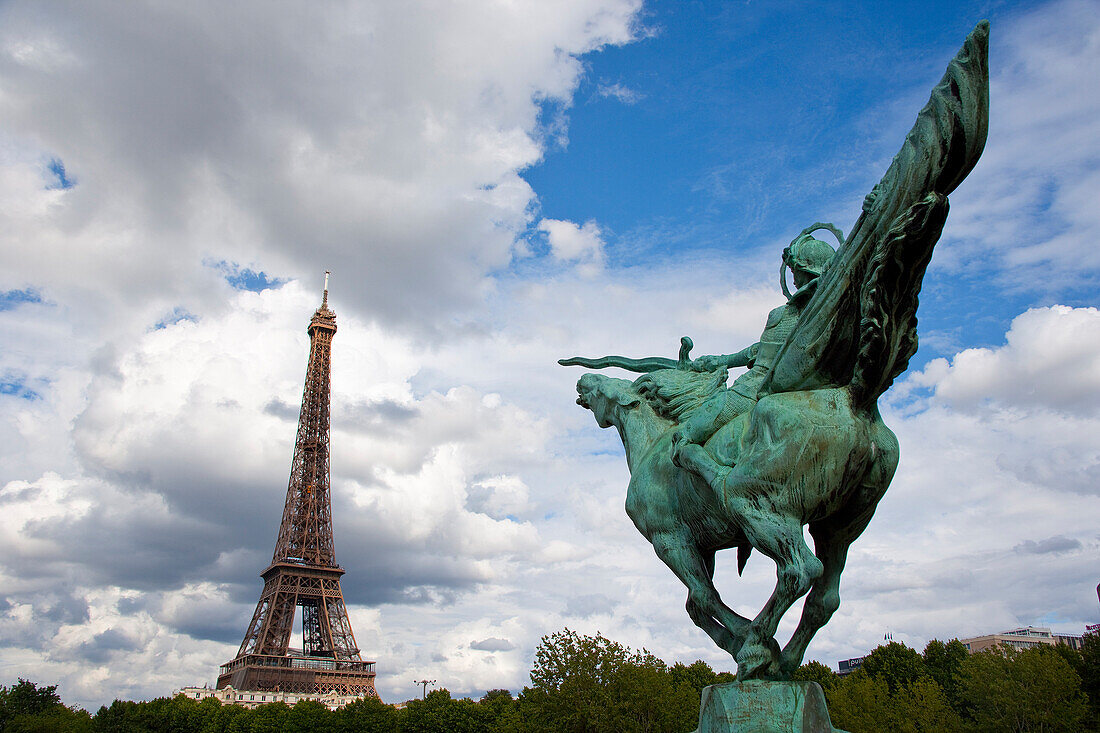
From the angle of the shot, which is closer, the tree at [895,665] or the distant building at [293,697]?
the tree at [895,665]

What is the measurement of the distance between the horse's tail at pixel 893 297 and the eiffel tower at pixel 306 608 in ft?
188

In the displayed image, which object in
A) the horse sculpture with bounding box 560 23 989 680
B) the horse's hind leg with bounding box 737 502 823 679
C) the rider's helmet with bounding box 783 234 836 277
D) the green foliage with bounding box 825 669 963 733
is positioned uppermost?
the rider's helmet with bounding box 783 234 836 277

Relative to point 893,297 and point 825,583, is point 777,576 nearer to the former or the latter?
point 825,583

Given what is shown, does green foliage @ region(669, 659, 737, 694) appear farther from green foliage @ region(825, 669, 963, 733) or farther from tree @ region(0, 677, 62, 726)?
tree @ region(0, 677, 62, 726)

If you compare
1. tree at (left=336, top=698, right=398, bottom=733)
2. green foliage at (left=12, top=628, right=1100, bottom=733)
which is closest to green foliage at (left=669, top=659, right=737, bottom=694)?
green foliage at (left=12, top=628, right=1100, bottom=733)

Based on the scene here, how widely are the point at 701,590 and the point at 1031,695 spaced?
24635 millimetres

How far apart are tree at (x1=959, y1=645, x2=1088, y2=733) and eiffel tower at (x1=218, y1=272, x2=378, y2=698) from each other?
42.1m

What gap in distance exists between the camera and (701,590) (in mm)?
6047

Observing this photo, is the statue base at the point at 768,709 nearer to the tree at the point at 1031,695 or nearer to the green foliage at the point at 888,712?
the tree at the point at 1031,695

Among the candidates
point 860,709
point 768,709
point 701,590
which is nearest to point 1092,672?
point 860,709

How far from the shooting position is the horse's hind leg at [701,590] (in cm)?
596

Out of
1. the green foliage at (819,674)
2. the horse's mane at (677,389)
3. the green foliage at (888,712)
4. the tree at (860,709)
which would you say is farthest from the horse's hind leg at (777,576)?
the green foliage at (819,674)

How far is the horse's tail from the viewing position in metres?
4.93

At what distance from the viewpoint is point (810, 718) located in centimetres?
518
